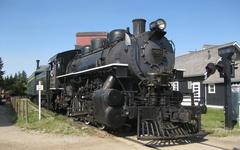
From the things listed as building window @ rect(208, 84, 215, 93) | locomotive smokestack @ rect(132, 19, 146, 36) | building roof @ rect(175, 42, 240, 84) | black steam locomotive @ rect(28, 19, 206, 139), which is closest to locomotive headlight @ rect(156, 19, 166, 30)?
black steam locomotive @ rect(28, 19, 206, 139)

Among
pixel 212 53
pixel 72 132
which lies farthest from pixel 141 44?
pixel 212 53

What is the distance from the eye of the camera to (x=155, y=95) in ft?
43.1

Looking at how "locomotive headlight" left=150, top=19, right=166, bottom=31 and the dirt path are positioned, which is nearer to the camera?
the dirt path

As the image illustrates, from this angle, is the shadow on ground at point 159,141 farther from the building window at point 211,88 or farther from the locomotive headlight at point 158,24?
the building window at point 211,88

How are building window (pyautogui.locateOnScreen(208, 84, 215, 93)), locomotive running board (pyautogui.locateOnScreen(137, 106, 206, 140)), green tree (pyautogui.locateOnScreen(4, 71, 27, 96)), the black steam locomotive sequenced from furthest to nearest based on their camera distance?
green tree (pyautogui.locateOnScreen(4, 71, 27, 96))
building window (pyautogui.locateOnScreen(208, 84, 215, 93))
the black steam locomotive
locomotive running board (pyautogui.locateOnScreen(137, 106, 206, 140))

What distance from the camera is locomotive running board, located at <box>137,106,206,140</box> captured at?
39.2ft

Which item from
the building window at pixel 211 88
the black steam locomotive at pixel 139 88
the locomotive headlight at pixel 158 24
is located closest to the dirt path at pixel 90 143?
the black steam locomotive at pixel 139 88

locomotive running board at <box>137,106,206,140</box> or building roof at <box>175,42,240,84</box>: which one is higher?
building roof at <box>175,42,240,84</box>

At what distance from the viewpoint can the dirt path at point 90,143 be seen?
1118 centimetres

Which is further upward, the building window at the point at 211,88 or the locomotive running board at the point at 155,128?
the building window at the point at 211,88

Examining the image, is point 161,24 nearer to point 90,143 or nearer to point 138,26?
point 138,26

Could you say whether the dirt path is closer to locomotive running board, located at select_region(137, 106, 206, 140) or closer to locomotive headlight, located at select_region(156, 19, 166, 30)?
locomotive running board, located at select_region(137, 106, 206, 140)

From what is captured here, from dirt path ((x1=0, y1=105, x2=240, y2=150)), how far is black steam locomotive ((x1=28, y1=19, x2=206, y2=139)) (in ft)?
1.39

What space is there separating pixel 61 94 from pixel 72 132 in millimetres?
6577
